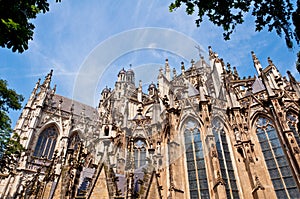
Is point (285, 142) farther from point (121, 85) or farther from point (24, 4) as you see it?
point (121, 85)

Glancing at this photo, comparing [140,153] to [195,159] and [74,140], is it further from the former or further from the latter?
[74,140]

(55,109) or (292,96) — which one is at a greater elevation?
(55,109)

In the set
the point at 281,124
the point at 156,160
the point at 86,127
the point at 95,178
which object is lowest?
the point at 95,178

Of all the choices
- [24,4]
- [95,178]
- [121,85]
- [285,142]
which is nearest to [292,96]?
[285,142]

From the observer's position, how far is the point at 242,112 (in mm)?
15383

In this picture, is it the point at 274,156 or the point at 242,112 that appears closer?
the point at 274,156

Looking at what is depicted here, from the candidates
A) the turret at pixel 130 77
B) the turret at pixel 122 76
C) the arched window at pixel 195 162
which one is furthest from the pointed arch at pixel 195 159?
the turret at pixel 130 77

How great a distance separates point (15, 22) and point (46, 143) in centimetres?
2176

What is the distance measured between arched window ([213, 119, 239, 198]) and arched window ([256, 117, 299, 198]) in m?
2.25

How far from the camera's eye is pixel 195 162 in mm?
13492

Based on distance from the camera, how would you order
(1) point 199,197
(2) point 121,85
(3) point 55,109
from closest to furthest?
(1) point 199,197
(3) point 55,109
(2) point 121,85

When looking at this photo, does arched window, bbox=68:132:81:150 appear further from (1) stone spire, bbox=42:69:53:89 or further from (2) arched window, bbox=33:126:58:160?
(1) stone spire, bbox=42:69:53:89

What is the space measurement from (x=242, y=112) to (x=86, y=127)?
→ 20.2 meters

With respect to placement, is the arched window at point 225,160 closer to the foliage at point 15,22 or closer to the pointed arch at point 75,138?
the foliage at point 15,22
